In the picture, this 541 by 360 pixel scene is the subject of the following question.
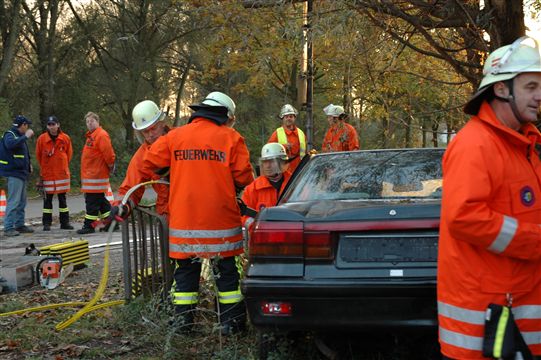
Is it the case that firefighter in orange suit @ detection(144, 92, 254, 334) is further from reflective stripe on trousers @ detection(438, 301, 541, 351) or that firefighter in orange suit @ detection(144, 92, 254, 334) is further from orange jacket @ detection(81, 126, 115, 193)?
orange jacket @ detection(81, 126, 115, 193)

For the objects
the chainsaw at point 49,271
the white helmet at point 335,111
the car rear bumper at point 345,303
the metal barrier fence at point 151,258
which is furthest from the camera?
the white helmet at point 335,111

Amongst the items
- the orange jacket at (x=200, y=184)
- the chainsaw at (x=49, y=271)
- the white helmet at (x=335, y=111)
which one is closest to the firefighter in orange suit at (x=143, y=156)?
the orange jacket at (x=200, y=184)

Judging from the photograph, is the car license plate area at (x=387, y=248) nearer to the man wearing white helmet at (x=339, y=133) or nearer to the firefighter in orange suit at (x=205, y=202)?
the firefighter in orange suit at (x=205, y=202)

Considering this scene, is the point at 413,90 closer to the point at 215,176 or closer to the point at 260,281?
the point at 215,176

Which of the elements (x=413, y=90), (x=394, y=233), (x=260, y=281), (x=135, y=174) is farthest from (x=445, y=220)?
(x=413, y=90)

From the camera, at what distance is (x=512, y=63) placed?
280cm

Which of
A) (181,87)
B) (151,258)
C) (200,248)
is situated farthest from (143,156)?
(181,87)

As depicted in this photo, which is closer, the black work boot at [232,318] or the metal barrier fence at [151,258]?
the black work boot at [232,318]

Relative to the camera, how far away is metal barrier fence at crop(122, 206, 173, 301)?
5535mm

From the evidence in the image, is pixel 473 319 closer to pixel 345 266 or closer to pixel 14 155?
pixel 345 266

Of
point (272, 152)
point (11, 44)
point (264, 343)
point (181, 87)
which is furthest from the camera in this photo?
point (181, 87)

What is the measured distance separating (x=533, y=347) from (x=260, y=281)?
1548mm

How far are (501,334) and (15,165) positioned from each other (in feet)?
32.8

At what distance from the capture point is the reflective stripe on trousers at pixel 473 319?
2.73m
